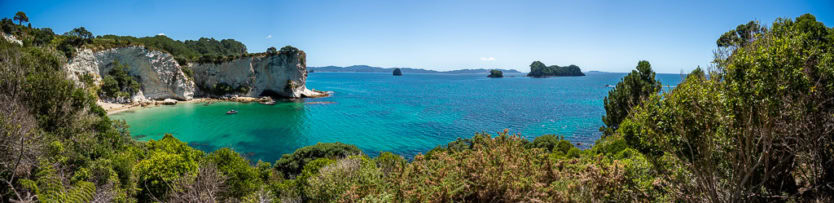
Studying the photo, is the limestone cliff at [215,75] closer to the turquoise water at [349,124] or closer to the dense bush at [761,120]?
the turquoise water at [349,124]

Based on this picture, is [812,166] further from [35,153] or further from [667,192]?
[35,153]

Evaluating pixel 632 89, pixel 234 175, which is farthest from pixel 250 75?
pixel 632 89

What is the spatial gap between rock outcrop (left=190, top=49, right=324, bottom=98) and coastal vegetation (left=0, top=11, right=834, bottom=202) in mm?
50577

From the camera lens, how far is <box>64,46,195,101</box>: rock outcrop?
1871 inches

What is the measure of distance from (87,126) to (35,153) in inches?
208

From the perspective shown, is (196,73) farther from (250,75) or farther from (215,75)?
(250,75)

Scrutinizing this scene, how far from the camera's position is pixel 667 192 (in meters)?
8.50

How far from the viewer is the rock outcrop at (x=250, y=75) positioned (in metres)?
63.1

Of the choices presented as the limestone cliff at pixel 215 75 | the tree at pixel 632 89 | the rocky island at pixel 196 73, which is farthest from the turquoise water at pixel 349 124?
the limestone cliff at pixel 215 75

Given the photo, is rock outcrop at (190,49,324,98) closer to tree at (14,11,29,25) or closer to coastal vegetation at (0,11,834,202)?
tree at (14,11,29,25)

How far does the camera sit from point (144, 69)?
178 ft

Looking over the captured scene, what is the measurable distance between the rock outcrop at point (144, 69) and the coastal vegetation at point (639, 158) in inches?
1733

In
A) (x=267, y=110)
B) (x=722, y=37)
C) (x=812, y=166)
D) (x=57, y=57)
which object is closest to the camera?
(x=812, y=166)

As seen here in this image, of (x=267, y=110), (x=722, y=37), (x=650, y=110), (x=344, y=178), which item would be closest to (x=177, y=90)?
(x=267, y=110)
